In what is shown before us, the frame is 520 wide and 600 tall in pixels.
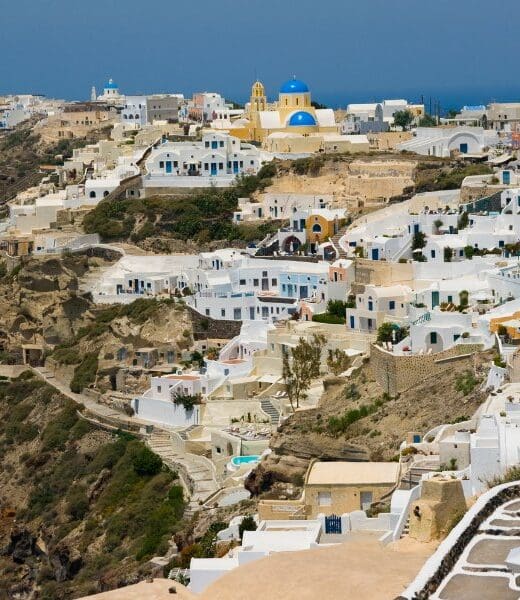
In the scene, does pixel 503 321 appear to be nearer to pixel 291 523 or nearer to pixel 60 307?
pixel 291 523

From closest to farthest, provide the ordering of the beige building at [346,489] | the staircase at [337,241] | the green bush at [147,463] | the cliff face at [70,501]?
the beige building at [346,489], the cliff face at [70,501], the green bush at [147,463], the staircase at [337,241]

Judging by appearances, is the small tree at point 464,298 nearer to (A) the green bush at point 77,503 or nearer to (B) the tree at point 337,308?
(B) the tree at point 337,308

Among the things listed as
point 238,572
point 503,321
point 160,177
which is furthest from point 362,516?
point 160,177

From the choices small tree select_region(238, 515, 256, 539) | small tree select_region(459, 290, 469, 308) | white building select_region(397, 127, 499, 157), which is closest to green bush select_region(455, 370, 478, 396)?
small tree select_region(459, 290, 469, 308)

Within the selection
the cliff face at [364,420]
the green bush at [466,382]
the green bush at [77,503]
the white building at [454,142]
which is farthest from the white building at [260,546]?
the white building at [454,142]

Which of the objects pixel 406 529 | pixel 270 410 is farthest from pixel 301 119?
pixel 406 529

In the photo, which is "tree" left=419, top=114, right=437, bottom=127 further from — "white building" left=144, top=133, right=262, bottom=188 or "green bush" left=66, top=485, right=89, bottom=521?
"green bush" left=66, top=485, right=89, bottom=521
